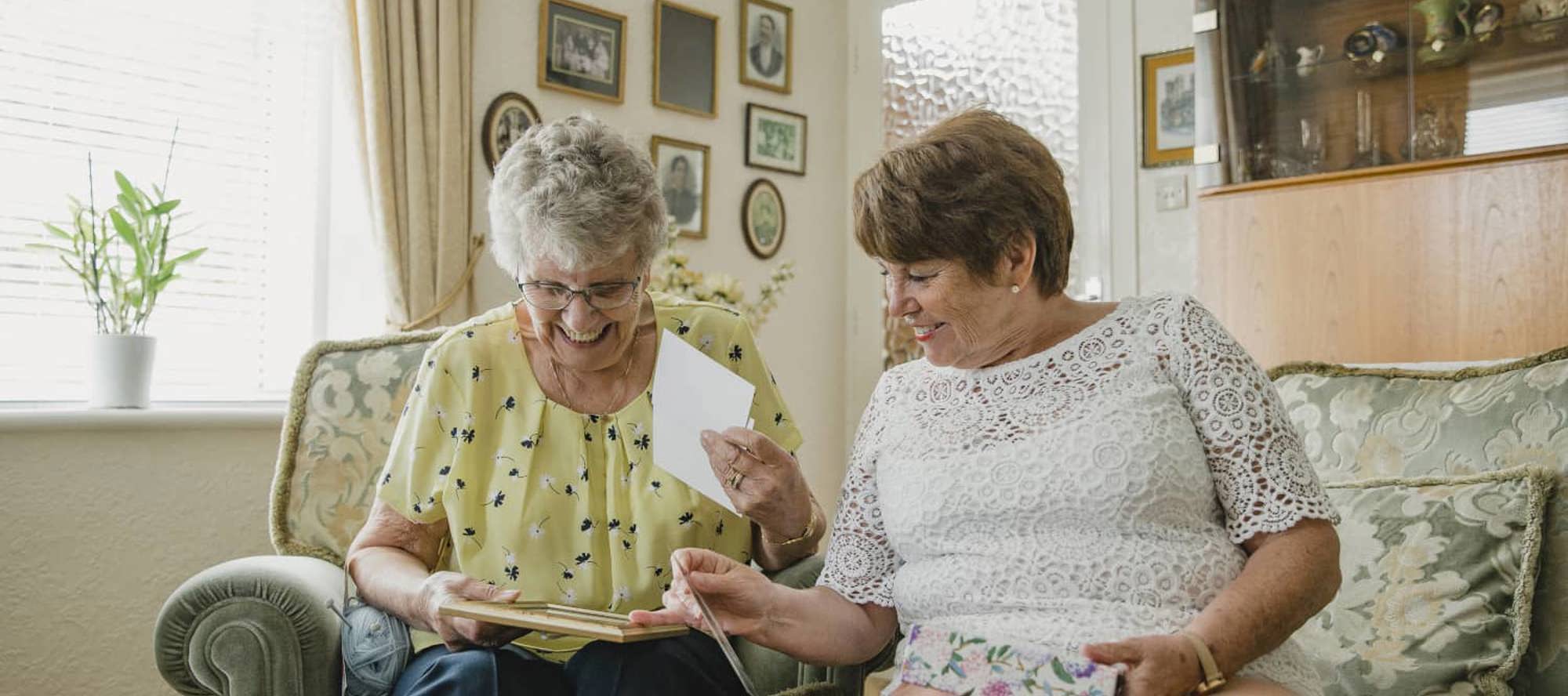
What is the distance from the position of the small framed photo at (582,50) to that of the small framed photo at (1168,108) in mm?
1542

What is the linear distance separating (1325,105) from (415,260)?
2.20 m

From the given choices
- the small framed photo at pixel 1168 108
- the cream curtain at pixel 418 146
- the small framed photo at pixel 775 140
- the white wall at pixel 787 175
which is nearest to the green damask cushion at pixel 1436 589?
the small framed photo at pixel 1168 108

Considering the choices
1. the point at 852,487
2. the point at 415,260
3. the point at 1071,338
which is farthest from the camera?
the point at 415,260

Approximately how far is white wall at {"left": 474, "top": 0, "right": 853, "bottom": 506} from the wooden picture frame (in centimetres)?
4

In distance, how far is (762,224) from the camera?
3.95 metres

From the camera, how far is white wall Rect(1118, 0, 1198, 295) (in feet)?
11.0

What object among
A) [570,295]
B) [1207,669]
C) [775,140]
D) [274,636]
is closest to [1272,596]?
[1207,669]

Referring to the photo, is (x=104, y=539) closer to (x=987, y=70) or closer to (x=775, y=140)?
(x=775, y=140)

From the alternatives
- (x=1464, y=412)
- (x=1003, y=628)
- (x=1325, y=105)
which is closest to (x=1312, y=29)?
(x=1325, y=105)

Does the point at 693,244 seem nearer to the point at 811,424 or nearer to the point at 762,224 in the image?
the point at 762,224

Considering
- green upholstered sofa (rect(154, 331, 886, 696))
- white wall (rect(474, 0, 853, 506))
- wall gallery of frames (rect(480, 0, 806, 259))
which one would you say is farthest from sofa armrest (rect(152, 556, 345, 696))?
wall gallery of frames (rect(480, 0, 806, 259))

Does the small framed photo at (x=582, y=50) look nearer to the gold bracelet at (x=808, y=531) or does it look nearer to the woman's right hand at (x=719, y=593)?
the gold bracelet at (x=808, y=531)

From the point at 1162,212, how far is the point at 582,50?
5.70 ft

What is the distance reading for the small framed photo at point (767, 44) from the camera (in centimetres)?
389
